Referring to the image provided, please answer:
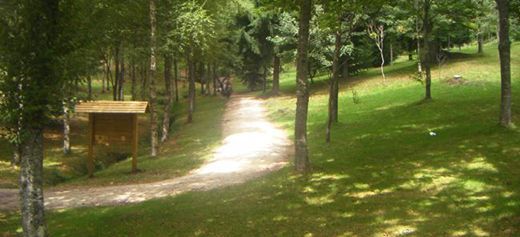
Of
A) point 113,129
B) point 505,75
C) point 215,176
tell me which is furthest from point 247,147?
point 505,75

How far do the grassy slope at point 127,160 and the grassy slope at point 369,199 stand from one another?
4.60 m

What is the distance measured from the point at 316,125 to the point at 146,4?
34.6ft

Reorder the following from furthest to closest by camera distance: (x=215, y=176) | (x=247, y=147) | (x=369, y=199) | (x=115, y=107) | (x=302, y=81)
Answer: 1. (x=247, y=147)
2. (x=115, y=107)
3. (x=215, y=176)
4. (x=302, y=81)
5. (x=369, y=199)

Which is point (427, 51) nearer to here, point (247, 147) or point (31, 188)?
point (247, 147)

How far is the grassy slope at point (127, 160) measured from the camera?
17312 mm

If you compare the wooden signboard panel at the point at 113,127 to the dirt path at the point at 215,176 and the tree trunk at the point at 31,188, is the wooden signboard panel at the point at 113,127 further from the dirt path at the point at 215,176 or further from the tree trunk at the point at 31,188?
the tree trunk at the point at 31,188

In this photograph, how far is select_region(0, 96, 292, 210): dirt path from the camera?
13719 mm

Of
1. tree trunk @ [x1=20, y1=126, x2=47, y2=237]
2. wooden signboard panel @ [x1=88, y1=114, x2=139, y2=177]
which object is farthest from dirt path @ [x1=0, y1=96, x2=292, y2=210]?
tree trunk @ [x1=20, y1=126, x2=47, y2=237]

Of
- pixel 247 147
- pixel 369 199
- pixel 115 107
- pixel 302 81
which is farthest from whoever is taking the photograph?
pixel 247 147

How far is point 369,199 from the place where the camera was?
37.7 ft

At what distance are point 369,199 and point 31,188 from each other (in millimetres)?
7324

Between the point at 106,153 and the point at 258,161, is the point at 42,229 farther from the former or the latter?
the point at 106,153

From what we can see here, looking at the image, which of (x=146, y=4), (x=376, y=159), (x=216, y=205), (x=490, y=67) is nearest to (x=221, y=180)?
(x=216, y=205)

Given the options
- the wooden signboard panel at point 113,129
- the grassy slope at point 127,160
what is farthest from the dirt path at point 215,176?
the wooden signboard panel at point 113,129
